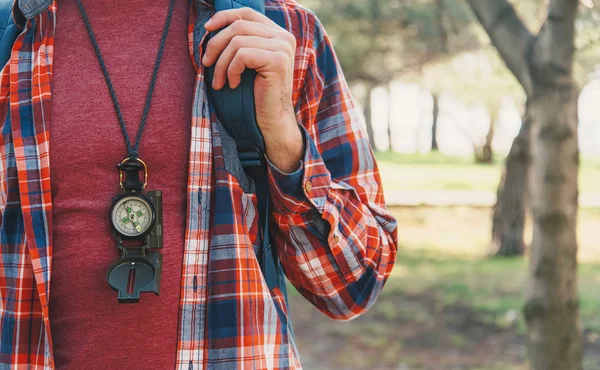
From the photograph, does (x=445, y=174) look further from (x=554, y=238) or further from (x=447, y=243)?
(x=554, y=238)

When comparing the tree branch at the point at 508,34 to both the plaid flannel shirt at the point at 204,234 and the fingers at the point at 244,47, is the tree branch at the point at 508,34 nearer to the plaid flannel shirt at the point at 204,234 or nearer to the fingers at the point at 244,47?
the plaid flannel shirt at the point at 204,234

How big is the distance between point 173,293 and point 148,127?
0.30 metres

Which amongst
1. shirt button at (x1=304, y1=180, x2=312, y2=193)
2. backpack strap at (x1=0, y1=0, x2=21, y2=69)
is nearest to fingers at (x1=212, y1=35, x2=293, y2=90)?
shirt button at (x1=304, y1=180, x2=312, y2=193)

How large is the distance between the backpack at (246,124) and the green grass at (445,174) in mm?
20691

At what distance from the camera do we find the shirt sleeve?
1464mm

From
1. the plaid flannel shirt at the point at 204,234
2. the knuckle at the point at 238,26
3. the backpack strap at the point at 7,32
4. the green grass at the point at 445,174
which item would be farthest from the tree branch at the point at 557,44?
the green grass at the point at 445,174

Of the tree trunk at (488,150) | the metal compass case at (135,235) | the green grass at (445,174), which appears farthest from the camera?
the tree trunk at (488,150)

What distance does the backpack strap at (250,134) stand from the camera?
4.53ft

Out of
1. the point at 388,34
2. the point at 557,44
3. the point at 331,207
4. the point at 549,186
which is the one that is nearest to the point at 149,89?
the point at 331,207

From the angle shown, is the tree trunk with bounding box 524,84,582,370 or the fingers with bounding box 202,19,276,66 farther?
the tree trunk with bounding box 524,84,582,370

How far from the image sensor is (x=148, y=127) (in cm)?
138

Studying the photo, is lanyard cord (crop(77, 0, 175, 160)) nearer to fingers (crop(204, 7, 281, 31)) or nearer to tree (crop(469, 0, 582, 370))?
fingers (crop(204, 7, 281, 31))

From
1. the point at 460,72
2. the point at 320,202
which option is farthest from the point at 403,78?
the point at 320,202

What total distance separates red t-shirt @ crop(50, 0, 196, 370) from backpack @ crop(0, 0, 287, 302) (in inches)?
3.0
